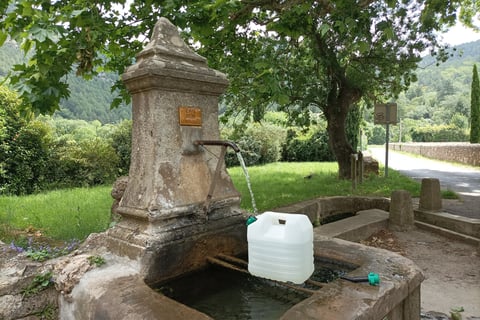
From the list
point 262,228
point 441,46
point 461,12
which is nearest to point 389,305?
point 262,228

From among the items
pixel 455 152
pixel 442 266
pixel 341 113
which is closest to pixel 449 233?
pixel 442 266

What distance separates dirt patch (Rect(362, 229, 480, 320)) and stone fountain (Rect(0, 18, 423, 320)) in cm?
181

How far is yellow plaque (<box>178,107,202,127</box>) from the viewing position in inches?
105

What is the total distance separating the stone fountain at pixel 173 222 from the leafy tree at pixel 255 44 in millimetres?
1234

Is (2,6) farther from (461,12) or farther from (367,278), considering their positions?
(461,12)

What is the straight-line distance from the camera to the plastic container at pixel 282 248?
2277 mm

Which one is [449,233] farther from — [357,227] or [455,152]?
[455,152]

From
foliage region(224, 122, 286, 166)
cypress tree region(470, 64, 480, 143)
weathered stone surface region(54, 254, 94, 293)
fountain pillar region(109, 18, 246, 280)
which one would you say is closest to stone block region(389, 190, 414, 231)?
fountain pillar region(109, 18, 246, 280)

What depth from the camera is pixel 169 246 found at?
242 cm

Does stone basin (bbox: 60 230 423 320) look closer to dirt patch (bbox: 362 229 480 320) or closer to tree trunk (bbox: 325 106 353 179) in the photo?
dirt patch (bbox: 362 229 480 320)

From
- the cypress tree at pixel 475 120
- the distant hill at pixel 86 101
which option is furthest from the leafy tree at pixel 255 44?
the distant hill at pixel 86 101

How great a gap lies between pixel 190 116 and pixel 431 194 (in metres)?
6.01

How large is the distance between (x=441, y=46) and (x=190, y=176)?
38.0ft

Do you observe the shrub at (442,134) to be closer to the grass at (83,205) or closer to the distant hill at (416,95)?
the distant hill at (416,95)
